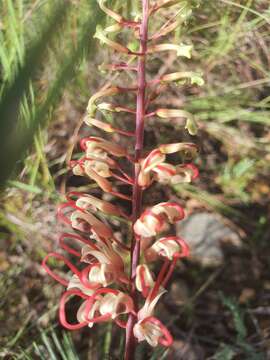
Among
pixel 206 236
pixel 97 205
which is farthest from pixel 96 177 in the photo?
pixel 206 236

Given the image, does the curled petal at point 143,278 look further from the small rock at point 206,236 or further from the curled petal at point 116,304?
the small rock at point 206,236

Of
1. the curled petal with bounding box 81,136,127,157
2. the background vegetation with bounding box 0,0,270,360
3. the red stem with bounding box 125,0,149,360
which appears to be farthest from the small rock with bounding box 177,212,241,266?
the curled petal with bounding box 81,136,127,157

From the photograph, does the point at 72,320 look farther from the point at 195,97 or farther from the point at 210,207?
the point at 195,97

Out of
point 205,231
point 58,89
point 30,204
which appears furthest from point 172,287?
point 58,89

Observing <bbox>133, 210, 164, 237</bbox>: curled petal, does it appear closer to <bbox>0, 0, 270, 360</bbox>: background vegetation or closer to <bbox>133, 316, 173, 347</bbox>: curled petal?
<bbox>133, 316, 173, 347</bbox>: curled petal

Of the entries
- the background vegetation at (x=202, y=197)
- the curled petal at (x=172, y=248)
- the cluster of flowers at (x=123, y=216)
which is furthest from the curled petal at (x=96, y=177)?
the background vegetation at (x=202, y=197)

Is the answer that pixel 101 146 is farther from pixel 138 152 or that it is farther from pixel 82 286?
pixel 82 286
